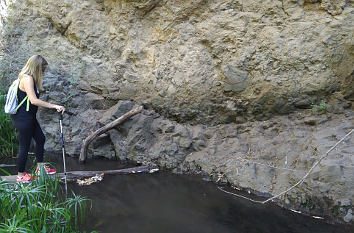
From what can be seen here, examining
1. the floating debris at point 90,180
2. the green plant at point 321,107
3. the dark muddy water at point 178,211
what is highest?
the green plant at point 321,107

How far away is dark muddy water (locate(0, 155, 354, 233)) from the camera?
13.4ft

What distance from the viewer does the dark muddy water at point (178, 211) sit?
4.09 m

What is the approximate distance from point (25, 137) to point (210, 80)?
11.7 feet

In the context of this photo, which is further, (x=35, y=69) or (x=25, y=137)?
(x=25, y=137)

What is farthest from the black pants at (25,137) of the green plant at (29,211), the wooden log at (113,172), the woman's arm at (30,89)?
the green plant at (29,211)

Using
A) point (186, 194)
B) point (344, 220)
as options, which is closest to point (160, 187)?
point (186, 194)

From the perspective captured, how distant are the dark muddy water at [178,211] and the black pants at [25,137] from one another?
81 cm

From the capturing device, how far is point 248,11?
622 cm

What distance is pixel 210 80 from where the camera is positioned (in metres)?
6.54

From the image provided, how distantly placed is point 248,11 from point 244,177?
10.3 feet

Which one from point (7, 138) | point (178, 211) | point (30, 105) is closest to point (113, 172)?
point (178, 211)

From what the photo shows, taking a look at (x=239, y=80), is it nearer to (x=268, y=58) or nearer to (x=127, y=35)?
(x=268, y=58)

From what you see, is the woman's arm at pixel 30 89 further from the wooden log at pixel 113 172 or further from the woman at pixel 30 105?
the wooden log at pixel 113 172

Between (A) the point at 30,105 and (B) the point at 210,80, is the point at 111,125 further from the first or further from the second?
(A) the point at 30,105
